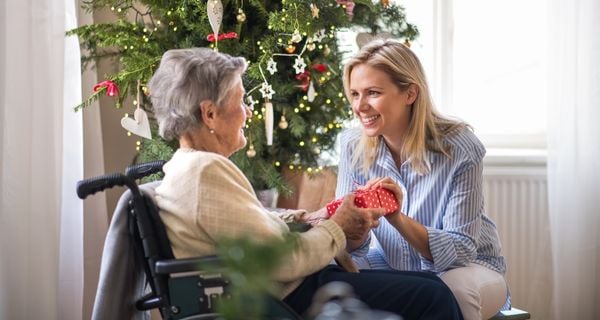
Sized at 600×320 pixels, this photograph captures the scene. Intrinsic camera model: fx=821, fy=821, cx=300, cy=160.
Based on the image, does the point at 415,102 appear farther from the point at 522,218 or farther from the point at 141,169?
the point at 522,218

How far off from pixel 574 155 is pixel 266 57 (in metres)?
1.32

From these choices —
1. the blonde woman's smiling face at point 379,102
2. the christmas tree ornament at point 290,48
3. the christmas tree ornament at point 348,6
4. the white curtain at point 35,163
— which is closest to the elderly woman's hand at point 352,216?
the blonde woman's smiling face at point 379,102

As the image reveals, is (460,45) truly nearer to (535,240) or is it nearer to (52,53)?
(535,240)

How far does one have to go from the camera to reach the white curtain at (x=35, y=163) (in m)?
2.46

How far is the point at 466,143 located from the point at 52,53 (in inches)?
51.5

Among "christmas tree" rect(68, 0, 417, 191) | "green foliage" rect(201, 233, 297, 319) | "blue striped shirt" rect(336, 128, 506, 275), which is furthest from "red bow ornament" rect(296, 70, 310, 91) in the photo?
"green foliage" rect(201, 233, 297, 319)

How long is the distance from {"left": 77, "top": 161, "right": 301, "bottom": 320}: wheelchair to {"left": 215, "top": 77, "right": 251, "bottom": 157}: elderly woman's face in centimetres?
20

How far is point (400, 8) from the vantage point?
2961 millimetres

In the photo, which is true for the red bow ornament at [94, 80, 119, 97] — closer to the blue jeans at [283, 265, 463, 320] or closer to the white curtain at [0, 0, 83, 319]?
the white curtain at [0, 0, 83, 319]

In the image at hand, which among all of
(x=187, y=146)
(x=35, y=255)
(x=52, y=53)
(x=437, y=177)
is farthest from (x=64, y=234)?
(x=437, y=177)

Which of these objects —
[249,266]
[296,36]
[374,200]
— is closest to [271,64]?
[296,36]

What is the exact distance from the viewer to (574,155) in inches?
123

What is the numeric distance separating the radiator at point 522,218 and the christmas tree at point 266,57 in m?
0.84

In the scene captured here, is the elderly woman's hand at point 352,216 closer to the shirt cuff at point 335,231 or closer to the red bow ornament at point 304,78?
the shirt cuff at point 335,231
